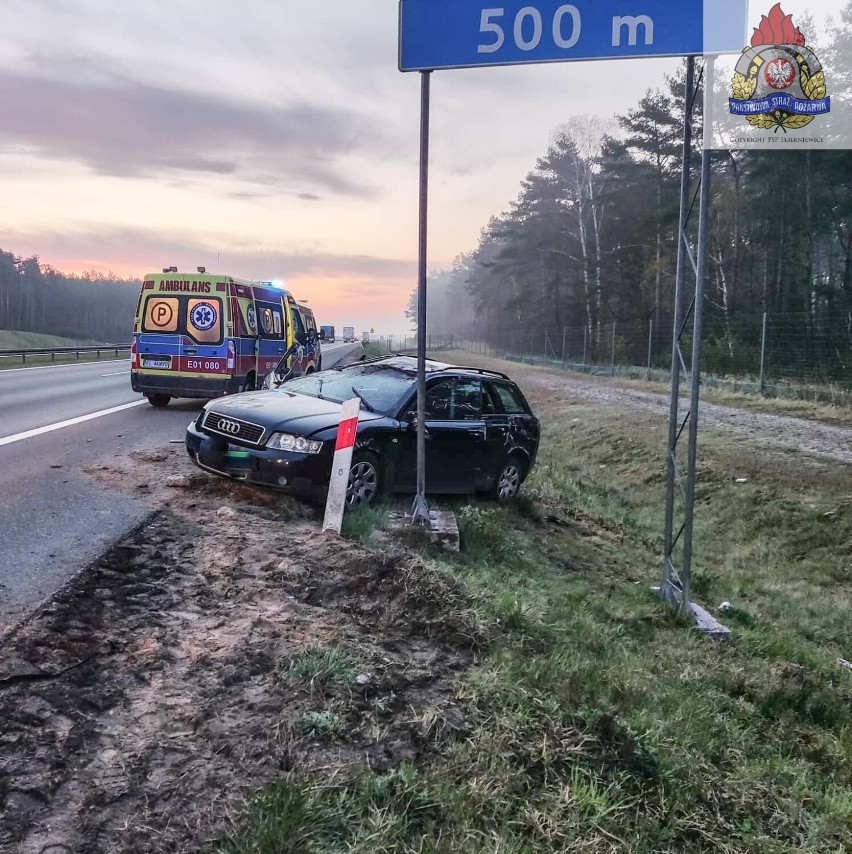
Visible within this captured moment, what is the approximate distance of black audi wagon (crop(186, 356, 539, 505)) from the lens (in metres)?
6.45

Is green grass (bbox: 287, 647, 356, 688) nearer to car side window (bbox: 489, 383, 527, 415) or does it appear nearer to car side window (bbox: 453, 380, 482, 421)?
car side window (bbox: 453, 380, 482, 421)

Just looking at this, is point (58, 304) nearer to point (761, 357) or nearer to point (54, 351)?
point (54, 351)

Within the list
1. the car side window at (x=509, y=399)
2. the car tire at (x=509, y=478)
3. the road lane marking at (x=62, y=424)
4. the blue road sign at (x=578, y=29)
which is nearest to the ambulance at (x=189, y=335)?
the road lane marking at (x=62, y=424)

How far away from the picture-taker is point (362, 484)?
6.93m

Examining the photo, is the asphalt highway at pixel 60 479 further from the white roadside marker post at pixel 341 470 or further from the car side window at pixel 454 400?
the car side window at pixel 454 400

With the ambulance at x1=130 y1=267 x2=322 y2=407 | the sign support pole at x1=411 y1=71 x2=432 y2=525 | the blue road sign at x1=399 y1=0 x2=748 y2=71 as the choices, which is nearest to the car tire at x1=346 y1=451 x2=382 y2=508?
the sign support pole at x1=411 y1=71 x2=432 y2=525

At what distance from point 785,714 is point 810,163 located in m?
28.3

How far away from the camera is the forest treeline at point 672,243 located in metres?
25.6

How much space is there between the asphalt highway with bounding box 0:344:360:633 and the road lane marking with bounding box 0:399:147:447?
0.01 m

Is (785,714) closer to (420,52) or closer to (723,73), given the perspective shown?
(420,52)

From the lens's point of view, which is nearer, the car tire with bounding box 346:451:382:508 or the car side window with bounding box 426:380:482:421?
the car tire with bounding box 346:451:382:508

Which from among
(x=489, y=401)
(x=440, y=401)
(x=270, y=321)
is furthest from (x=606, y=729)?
(x=270, y=321)

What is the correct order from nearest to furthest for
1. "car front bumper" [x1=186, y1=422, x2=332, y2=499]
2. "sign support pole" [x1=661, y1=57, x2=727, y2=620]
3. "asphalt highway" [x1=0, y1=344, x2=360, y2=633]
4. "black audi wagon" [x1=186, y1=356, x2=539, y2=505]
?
"asphalt highway" [x1=0, y1=344, x2=360, y2=633] < "sign support pole" [x1=661, y1=57, x2=727, y2=620] < "car front bumper" [x1=186, y1=422, x2=332, y2=499] < "black audi wagon" [x1=186, y1=356, x2=539, y2=505]

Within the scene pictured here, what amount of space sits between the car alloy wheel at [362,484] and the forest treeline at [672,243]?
14.6m
